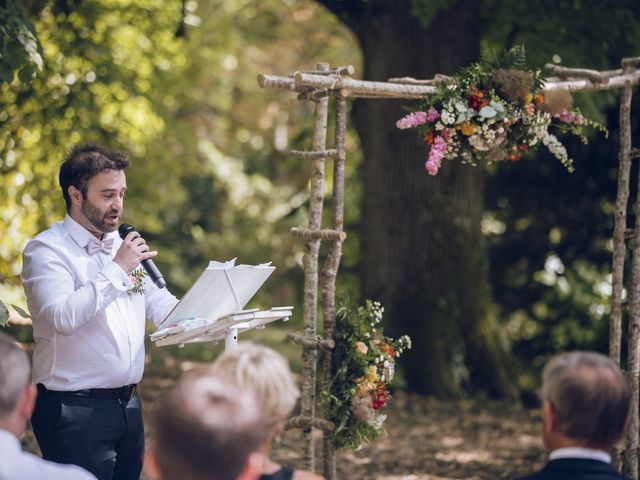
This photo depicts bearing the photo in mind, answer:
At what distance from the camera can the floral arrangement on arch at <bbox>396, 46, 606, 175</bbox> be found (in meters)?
4.74

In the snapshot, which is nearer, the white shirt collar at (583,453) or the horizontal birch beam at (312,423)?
the white shirt collar at (583,453)

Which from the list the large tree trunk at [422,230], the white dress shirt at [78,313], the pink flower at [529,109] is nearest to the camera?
the white dress shirt at [78,313]

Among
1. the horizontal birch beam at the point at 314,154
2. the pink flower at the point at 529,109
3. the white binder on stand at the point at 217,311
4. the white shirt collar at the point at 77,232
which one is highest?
the pink flower at the point at 529,109

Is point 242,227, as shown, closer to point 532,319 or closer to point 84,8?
point 532,319

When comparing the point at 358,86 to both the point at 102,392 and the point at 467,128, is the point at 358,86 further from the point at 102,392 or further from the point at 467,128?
the point at 102,392

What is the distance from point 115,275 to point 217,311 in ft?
1.59

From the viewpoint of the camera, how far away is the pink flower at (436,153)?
15.5ft

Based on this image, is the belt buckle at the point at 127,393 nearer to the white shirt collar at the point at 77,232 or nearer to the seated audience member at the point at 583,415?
the white shirt collar at the point at 77,232

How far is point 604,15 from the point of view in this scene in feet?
26.2

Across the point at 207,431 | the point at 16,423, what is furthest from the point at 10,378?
the point at 207,431

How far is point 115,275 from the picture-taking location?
3402mm

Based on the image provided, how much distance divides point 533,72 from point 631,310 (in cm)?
154

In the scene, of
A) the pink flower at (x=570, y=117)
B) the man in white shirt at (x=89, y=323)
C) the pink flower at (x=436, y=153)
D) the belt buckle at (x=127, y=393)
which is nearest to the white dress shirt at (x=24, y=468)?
the man in white shirt at (x=89, y=323)

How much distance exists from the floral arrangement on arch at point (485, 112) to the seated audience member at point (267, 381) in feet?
7.74
